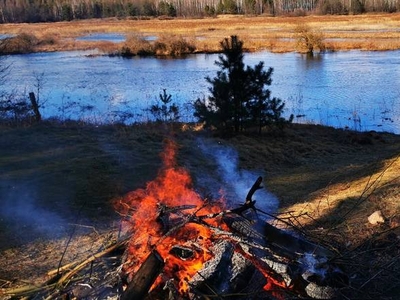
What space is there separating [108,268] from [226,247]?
1.43 metres

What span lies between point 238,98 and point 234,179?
4615mm

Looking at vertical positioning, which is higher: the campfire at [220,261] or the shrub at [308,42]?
the shrub at [308,42]

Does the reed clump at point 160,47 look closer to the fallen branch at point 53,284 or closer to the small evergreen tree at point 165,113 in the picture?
the small evergreen tree at point 165,113

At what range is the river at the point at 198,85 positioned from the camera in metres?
19.0

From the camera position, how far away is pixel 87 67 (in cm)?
3291

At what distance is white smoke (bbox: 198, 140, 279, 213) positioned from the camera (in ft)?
29.1

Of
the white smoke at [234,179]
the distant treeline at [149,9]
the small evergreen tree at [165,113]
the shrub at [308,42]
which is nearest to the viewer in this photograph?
the white smoke at [234,179]

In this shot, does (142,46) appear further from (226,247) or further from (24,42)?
(226,247)

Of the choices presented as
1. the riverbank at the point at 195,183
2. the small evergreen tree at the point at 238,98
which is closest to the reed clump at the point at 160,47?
the riverbank at the point at 195,183

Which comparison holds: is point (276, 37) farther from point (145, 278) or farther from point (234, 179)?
point (145, 278)

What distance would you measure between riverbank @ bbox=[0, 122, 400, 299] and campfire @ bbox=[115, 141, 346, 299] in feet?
1.26

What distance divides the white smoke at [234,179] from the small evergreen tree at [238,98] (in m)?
1.63

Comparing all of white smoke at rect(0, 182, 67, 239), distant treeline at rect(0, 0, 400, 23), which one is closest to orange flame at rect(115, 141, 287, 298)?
white smoke at rect(0, 182, 67, 239)

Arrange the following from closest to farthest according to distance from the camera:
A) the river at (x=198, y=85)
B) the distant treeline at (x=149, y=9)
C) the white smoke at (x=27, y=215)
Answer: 1. the white smoke at (x=27, y=215)
2. the river at (x=198, y=85)
3. the distant treeline at (x=149, y=9)
